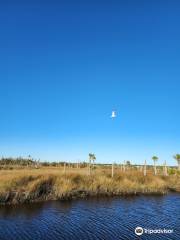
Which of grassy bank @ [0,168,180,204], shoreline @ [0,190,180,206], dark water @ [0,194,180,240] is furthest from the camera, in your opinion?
grassy bank @ [0,168,180,204]

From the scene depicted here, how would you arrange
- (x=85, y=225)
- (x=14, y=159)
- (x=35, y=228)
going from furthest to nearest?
(x=14, y=159) < (x=85, y=225) < (x=35, y=228)

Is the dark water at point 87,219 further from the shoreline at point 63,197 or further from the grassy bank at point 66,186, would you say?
the grassy bank at point 66,186

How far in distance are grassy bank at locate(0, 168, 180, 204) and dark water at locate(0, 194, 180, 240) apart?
4.25 feet

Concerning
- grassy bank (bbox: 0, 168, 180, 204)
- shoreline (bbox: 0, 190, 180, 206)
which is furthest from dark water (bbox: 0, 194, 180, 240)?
grassy bank (bbox: 0, 168, 180, 204)

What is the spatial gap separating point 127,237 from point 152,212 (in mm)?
7008

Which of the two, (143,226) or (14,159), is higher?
(14,159)

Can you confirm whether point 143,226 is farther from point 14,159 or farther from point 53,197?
point 14,159

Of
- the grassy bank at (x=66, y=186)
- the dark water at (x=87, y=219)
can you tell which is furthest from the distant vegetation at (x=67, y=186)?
the dark water at (x=87, y=219)

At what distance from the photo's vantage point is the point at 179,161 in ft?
213

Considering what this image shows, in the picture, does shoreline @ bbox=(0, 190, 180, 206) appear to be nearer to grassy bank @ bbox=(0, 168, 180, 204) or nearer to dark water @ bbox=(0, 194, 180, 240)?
grassy bank @ bbox=(0, 168, 180, 204)

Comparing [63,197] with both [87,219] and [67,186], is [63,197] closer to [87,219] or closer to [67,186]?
[67,186]

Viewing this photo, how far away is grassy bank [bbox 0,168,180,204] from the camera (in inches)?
859

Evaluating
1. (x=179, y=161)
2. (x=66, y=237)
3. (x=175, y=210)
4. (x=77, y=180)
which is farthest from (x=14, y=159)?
(x=66, y=237)

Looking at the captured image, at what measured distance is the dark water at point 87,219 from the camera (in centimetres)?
1444
